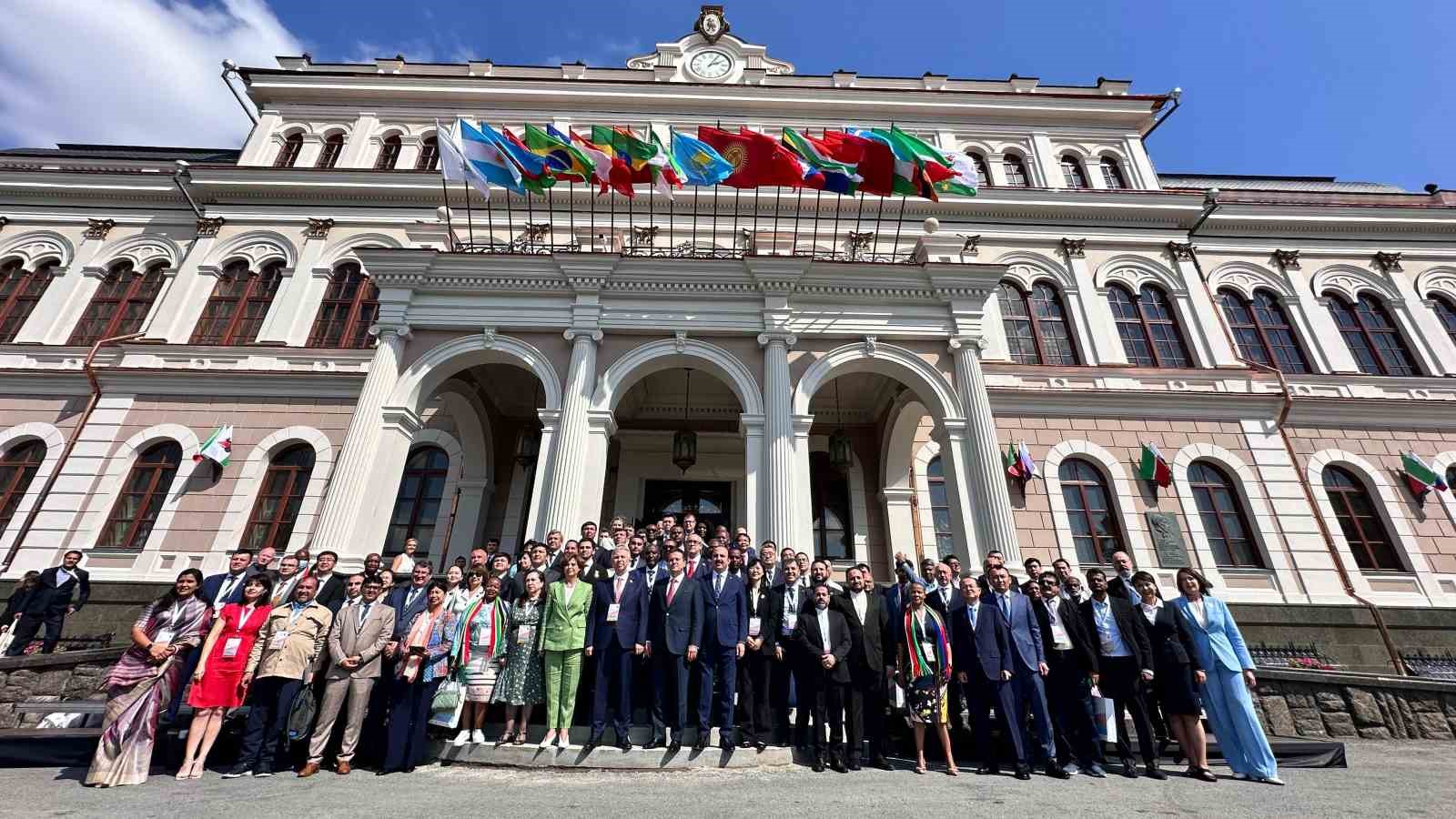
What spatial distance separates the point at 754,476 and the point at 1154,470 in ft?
31.8

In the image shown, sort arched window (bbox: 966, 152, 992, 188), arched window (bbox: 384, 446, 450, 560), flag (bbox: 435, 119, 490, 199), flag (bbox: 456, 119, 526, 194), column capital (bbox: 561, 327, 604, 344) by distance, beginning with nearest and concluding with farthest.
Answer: column capital (bbox: 561, 327, 604, 344), flag (bbox: 435, 119, 490, 199), flag (bbox: 456, 119, 526, 194), arched window (bbox: 384, 446, 450, 560), arched window (bbox: 966, 152, 992, 188)

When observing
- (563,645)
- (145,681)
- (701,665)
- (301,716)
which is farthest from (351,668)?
Answer: (701,665)

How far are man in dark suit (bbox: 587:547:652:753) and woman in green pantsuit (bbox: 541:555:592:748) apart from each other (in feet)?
0.49

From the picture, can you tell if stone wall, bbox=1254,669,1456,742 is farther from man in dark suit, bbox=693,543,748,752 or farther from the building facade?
man in dark suit, bbox=693,543,748,752

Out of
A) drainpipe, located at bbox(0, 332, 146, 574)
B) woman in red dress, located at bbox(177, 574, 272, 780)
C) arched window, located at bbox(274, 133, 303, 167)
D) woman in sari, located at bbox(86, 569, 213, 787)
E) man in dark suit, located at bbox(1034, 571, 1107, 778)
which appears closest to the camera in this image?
woman in sari, located at bbox(86, 569, 213, 787)

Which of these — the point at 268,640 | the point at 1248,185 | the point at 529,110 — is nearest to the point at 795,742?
the point at 268,640

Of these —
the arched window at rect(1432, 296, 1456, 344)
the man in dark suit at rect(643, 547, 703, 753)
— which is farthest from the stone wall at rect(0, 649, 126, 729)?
the arched window at rect(1432, 296, 1456, 344)

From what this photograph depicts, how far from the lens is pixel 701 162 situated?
11828 millimetres

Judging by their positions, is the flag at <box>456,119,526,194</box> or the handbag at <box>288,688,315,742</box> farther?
the flag at <box>456,119,526,194</box>

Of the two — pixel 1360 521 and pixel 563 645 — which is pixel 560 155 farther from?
pixel 1360 521

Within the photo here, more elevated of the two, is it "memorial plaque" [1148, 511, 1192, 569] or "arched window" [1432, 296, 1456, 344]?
"arched window" [1432, 296, 1456, 344]

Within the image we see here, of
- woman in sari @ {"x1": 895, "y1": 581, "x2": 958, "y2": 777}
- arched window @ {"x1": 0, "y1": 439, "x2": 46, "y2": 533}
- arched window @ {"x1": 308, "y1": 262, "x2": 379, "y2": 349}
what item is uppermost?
arched window @ {"x1": 308, "y1": 262, "x2": 379, "y2": 349}

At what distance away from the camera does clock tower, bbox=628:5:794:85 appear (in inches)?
816

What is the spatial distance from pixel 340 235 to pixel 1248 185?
29798 mm
